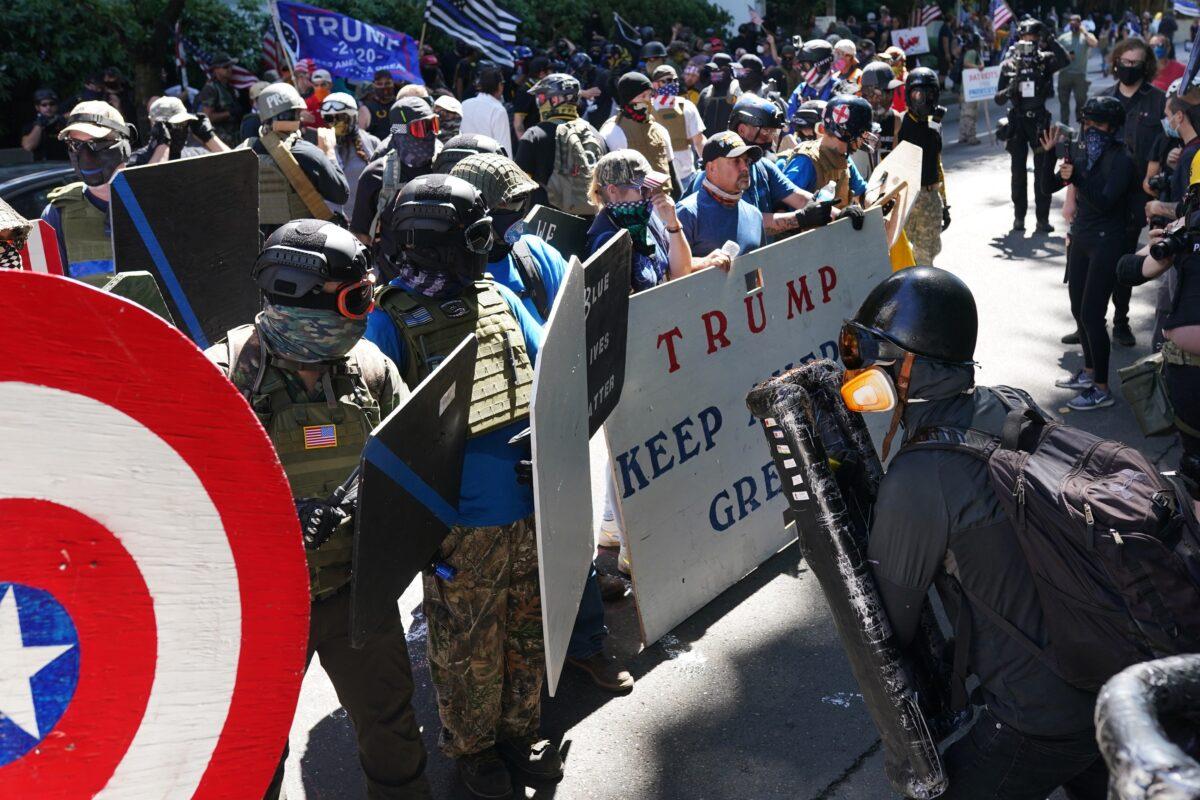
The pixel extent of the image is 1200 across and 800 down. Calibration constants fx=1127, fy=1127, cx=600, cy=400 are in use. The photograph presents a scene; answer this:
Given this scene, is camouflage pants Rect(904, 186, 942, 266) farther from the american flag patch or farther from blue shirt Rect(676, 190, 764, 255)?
the american flag patch

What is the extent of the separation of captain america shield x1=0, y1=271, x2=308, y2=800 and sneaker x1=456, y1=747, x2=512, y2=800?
74.0 inches

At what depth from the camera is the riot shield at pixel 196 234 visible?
3.52m

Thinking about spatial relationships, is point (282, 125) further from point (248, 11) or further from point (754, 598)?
point (248, 11)

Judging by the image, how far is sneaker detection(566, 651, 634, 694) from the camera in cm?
411

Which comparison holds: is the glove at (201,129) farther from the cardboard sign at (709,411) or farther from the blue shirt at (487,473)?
the blue shirt at (487,473)

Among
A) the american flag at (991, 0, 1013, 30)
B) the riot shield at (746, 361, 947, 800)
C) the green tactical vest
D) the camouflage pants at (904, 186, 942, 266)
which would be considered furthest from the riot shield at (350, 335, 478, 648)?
the american flag at (991, 0, 1013, 30)

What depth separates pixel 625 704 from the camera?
4062 millimetres

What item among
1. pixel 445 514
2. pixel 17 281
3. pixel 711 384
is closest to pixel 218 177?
pixel 445 514

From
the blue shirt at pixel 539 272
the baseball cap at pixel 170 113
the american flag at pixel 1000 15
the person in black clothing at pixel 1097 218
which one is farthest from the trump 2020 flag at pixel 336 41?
the american flag at pixel 1000 15

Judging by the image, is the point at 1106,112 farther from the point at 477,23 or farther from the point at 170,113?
the point at 477,23

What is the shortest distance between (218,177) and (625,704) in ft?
7.50

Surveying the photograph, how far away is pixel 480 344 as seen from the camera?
3.18 meters

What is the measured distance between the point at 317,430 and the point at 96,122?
3390 millimetres

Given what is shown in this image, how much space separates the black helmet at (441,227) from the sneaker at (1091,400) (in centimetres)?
486
